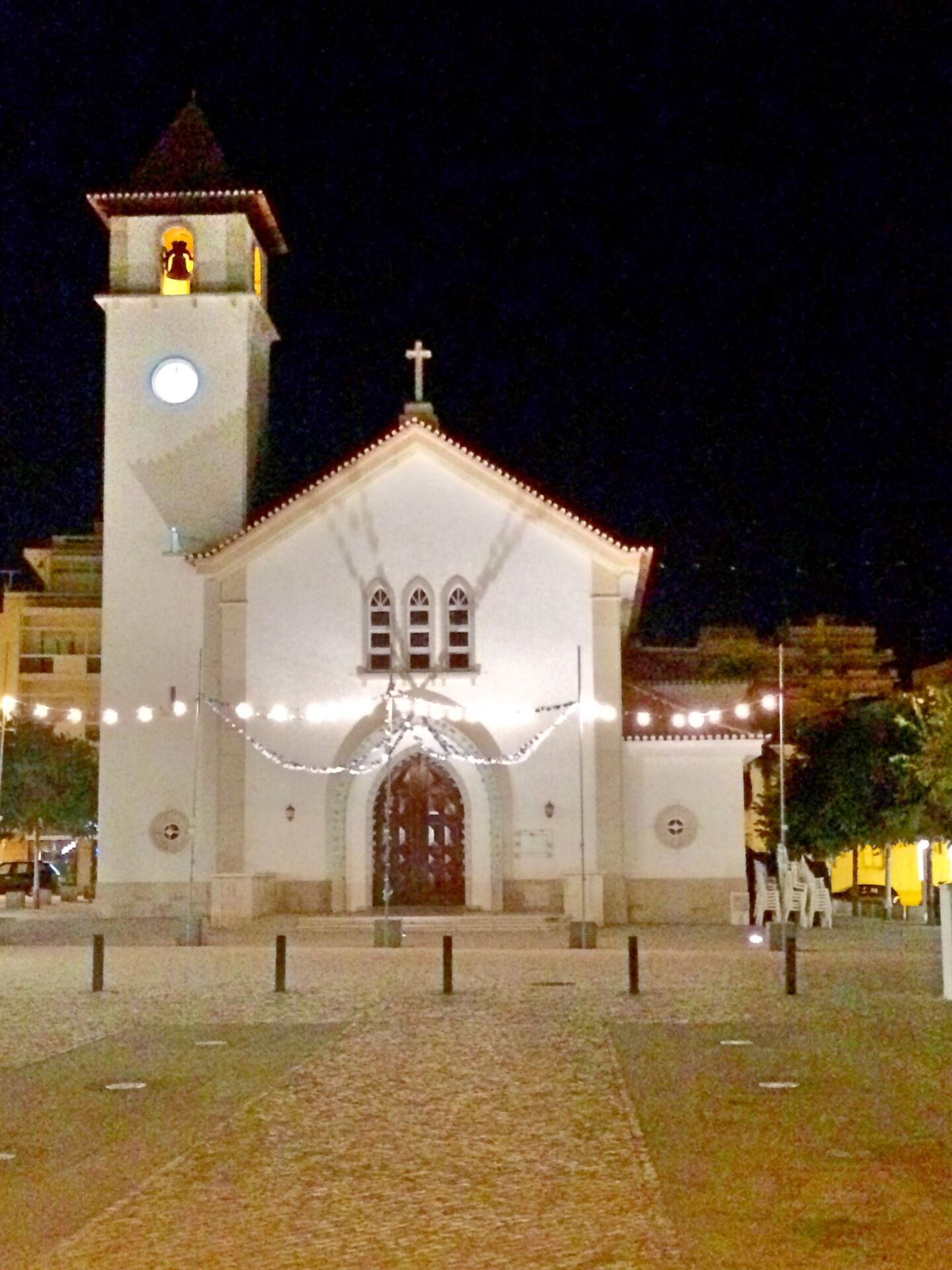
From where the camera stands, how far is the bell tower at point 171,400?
125 ft

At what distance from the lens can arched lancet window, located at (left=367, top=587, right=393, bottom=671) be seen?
1431 inches

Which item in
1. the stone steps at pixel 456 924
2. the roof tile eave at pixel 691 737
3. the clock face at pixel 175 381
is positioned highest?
the clock face at pixel 175 381

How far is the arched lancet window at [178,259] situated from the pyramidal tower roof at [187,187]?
0.50 meters

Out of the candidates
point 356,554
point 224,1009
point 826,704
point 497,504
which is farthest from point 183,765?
point 826,704

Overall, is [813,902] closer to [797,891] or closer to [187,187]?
[797,891]

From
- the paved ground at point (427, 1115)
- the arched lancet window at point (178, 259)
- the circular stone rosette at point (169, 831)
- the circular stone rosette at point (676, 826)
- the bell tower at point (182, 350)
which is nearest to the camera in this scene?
the paved ground at point (427, 1115)

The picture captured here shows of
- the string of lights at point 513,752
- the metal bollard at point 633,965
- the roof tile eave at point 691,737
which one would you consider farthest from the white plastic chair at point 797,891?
the metal bollard at point 633,965

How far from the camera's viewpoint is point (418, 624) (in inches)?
1435

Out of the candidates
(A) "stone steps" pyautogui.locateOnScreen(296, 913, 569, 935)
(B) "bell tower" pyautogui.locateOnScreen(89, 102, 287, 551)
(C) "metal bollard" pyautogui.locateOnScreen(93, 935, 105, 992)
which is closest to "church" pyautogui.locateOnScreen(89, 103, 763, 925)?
(A) "stone steps" pyautogui.locateOnScreen(296, 913, 569, 935)

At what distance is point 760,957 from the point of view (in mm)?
26609

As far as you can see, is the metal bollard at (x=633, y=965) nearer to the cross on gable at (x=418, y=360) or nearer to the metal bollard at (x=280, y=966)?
the metal bollard at (x=280, y=966)

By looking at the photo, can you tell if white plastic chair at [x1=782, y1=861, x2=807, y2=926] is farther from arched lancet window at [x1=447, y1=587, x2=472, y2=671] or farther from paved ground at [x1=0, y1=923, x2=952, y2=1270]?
paved ground at [x1=0, y1=923, x2=952, y2=1270]

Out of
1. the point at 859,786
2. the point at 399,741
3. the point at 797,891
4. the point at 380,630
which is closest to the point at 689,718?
the point at 797,891

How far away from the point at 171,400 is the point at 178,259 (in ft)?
10.8
